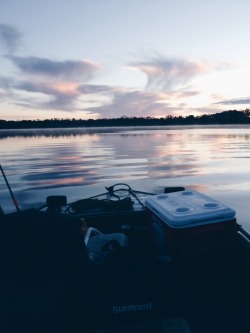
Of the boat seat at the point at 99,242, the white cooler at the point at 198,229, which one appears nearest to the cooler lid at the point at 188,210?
the white cooler at the point at 198,229

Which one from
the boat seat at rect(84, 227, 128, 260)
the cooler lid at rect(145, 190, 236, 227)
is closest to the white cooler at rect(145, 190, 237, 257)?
the cooler lid at rect(145, 190, 236, 227)

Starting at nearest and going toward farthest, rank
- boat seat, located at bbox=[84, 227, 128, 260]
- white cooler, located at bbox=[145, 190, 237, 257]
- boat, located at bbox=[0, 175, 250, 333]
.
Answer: boat, located at bbox=[0, 175, 250, 333], white cooler, located at bbox=[145, 190, 237, 257], boat seat, located at bbox=[84, 227, 128, 260]

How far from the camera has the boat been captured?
236 cm

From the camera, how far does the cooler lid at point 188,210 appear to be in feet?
11.3

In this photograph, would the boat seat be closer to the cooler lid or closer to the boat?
the boat

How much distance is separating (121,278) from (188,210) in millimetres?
1249

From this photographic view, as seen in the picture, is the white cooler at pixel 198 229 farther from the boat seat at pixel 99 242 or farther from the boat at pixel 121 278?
the boat seat at pixel 99 242

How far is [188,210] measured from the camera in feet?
12.1

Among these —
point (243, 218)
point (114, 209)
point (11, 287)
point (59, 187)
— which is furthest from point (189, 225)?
point (59, 187)

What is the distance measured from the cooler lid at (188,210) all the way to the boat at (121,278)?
0.07ft

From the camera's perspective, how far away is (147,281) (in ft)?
9.18

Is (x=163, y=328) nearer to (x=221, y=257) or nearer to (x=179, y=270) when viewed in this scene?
(x=179, y=270)

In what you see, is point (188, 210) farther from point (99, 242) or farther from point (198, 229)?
point (99, 242)

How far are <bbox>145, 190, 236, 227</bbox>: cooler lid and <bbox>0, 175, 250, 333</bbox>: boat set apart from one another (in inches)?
0.8
